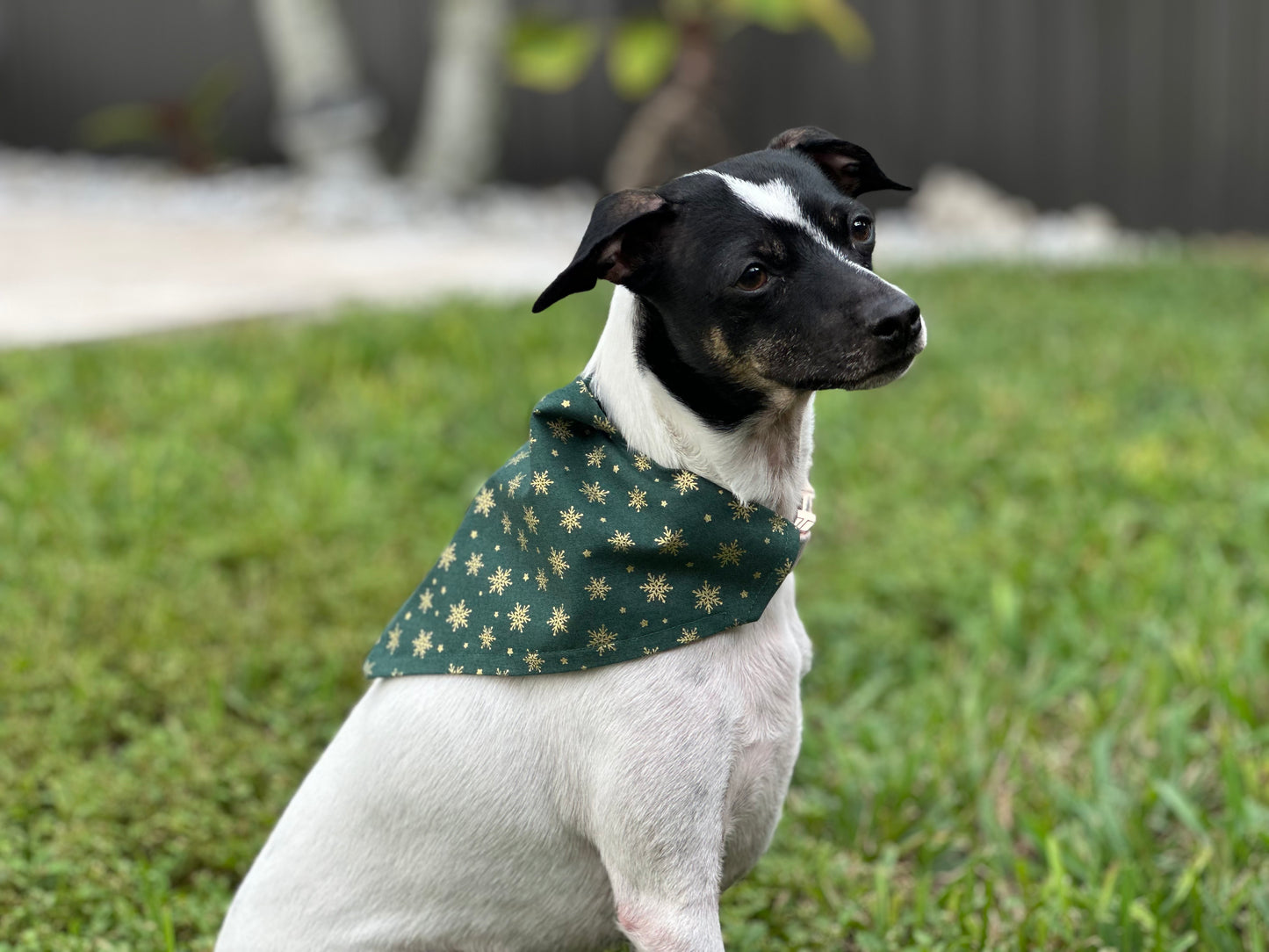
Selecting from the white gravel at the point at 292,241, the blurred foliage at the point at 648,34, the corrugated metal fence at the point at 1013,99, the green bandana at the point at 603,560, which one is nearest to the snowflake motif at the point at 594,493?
the green bandana at the point at 603,560

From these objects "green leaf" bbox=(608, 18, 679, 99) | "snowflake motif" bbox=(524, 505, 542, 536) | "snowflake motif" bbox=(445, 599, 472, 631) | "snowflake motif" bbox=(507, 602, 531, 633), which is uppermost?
"snowflake motif" bbox=(524, 505, 542, 536)

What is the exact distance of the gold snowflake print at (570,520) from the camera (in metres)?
1.84

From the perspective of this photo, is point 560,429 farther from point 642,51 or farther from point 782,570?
point 642,51

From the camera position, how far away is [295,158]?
10.6 meters

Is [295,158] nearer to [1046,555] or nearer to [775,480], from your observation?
[1046,555]

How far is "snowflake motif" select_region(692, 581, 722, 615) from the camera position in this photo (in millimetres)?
1826

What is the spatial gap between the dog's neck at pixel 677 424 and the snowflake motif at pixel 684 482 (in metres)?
0.02

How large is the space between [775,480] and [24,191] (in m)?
10.1

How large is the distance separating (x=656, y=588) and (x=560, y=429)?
0.27 metres

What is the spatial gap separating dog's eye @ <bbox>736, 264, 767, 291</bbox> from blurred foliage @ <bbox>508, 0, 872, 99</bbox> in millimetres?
6209

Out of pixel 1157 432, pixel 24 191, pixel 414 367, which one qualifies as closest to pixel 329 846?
pixel 414 367

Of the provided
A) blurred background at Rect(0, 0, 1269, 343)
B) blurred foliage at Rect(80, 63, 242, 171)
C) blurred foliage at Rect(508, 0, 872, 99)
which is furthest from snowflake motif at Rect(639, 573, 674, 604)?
blurred foliage at Rect(80, 63, 242, 171)

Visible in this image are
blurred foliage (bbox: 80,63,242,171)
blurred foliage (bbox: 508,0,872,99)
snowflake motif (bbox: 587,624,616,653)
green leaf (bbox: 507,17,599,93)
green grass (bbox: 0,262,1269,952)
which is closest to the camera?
snowflake motif (bbox: 587,624,616,653)

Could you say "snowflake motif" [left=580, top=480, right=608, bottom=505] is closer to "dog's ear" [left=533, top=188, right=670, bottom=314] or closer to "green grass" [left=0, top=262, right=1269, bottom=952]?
"dog's ear" [left=533, top=188, right=670, bottom=314]
